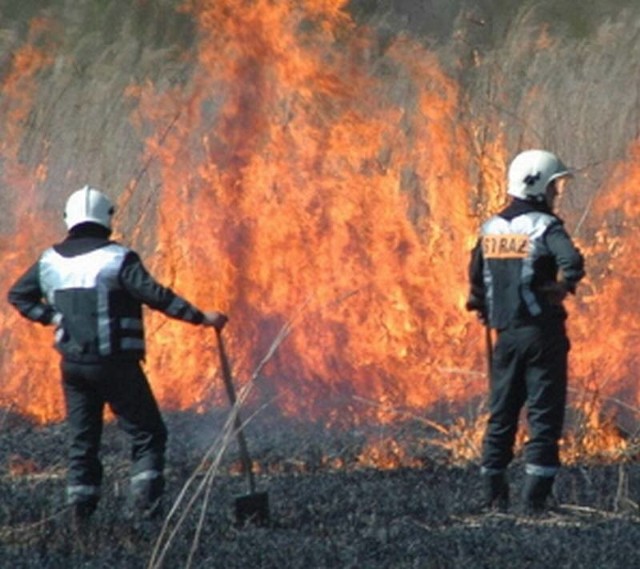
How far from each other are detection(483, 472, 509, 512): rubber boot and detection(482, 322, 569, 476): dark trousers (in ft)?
0.13

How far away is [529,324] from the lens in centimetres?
1262

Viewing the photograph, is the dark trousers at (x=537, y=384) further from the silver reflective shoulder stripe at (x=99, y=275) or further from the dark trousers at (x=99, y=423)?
A: the silver reflective shoulder stripe at (x=99, y=275)

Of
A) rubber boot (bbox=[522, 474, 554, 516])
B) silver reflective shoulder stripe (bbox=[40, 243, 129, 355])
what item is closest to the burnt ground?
rubber boot (bbox=[522, 474, 554, 516])

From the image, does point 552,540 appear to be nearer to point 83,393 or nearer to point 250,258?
point 83,393

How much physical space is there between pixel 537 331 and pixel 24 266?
8818 millimetres

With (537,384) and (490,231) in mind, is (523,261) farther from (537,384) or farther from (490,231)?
(537,384)

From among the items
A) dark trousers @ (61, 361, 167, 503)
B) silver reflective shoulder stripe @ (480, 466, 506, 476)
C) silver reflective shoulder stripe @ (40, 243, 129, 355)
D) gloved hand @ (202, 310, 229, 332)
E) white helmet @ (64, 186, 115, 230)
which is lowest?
silver reflective shoulder stripe @ (480, 466, 506, 476)

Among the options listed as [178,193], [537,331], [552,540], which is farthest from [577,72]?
[552,540]

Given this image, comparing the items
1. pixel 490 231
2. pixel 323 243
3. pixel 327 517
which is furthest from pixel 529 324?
pixel 323 243

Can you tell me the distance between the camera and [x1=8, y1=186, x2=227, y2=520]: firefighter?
12344 millimetres

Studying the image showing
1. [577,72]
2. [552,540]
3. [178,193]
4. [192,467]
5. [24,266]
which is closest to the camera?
[552,540]

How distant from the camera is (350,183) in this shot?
17375 mm

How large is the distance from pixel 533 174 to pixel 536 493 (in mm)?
1735

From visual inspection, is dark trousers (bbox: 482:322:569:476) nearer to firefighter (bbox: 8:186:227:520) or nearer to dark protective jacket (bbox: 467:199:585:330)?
dark protective jacket (bbox: 467:199:585:330)
